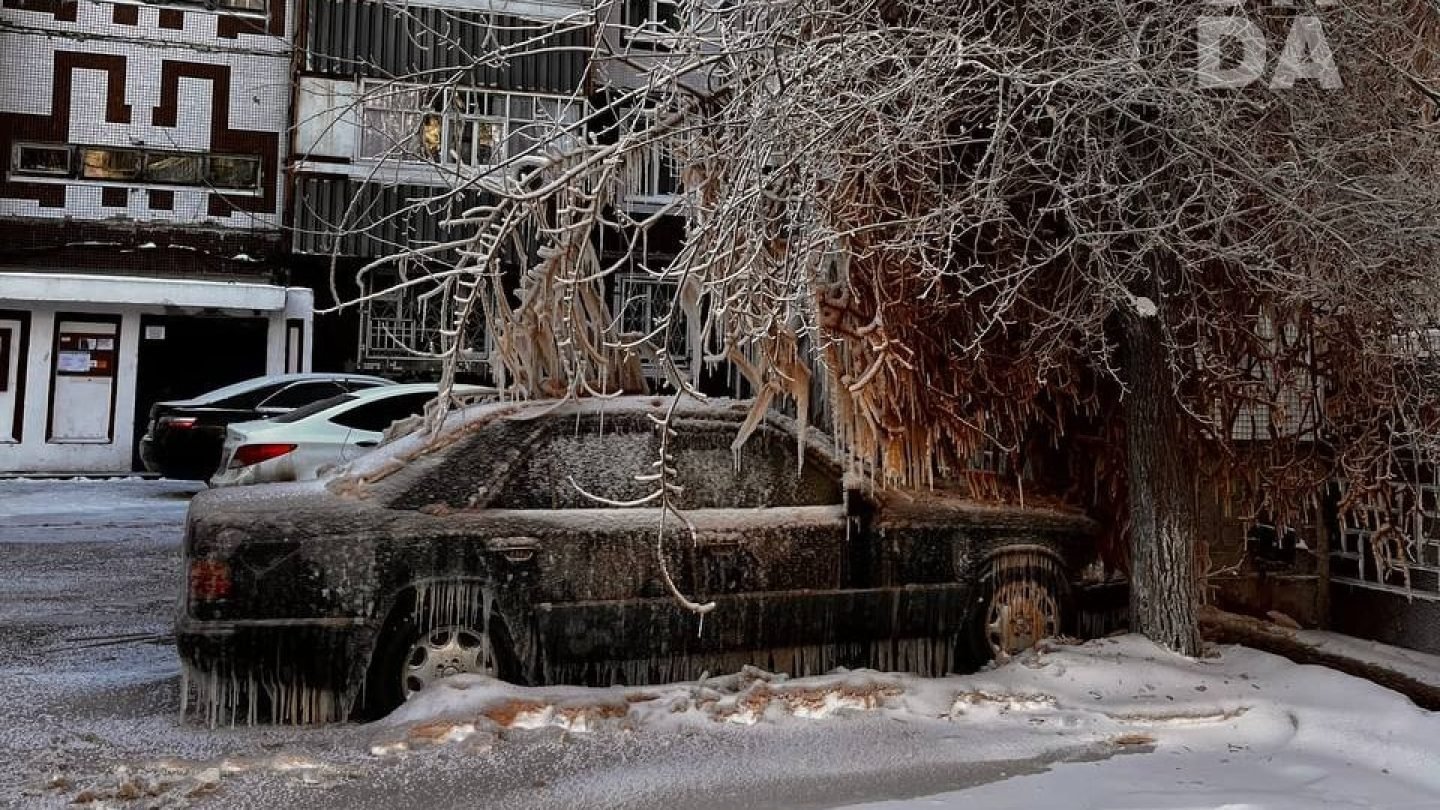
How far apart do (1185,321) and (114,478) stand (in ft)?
53.3

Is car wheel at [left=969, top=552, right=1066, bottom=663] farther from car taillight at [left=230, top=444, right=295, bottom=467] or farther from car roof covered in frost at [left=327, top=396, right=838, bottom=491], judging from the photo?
car taillight at [left=230, top=444, right=295, bottom=467]

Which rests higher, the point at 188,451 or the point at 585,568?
the point at 188,451

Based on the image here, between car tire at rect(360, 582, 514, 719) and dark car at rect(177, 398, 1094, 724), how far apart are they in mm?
11

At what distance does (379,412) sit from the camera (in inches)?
463

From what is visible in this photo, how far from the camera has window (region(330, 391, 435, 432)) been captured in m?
11.7

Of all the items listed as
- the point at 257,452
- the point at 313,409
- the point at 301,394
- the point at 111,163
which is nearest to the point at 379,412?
the point at 313,409

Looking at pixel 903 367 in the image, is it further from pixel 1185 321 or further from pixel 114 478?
pixel 114 478

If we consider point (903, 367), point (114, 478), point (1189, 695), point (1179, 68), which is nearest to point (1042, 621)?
point (1189, 695)

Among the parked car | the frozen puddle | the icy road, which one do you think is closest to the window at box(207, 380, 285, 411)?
the parked car

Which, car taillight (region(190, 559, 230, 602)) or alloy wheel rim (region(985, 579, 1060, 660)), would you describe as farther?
alloy wheel rim (region(985, 579, 1060, 660))

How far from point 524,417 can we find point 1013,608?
9.65 ft

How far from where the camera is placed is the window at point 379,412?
11656mm

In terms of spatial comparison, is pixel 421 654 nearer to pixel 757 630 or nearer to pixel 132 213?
pixel 757 630

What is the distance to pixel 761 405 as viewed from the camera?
19.2ft
